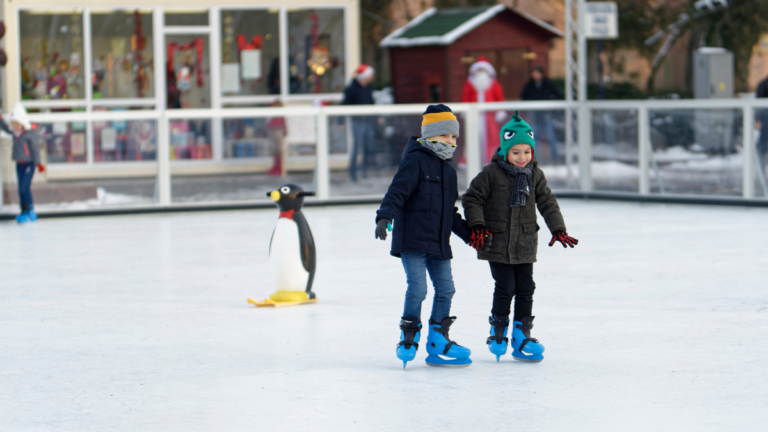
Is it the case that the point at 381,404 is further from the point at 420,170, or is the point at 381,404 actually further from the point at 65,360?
the point at 65,360

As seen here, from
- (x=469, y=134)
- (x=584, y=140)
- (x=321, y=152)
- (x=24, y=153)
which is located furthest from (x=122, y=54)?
(x=584, y=140)

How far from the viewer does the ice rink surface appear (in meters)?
4.67

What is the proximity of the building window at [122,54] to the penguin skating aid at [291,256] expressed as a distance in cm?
1156

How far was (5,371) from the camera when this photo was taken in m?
5.58

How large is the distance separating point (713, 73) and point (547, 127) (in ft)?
9.26

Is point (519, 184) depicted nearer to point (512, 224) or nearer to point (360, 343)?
point (512, 224)

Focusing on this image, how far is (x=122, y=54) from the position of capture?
18.4m

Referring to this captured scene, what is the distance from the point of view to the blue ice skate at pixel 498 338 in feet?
18.2

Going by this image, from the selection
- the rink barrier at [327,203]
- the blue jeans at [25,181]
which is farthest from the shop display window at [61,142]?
the rink barrier at [327,203]

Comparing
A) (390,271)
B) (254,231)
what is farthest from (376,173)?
(390,271)

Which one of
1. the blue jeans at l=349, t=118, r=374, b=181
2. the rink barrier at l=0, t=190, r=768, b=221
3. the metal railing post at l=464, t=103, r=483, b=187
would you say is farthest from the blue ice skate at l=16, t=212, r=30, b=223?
the metal railing post at l=464, t=103, r=483, b=187

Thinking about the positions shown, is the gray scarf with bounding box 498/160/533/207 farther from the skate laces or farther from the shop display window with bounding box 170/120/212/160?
the shop display window with bounding box 170/120/212/160

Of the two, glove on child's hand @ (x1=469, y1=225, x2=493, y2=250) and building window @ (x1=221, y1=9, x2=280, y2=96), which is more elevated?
building window @ (x1=221, y1=9, x2=280, y2=96)

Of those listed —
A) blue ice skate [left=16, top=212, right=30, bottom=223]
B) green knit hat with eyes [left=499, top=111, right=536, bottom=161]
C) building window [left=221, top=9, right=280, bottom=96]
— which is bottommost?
blue ice skate [left=16, top=212, right=30, bottom=223]
